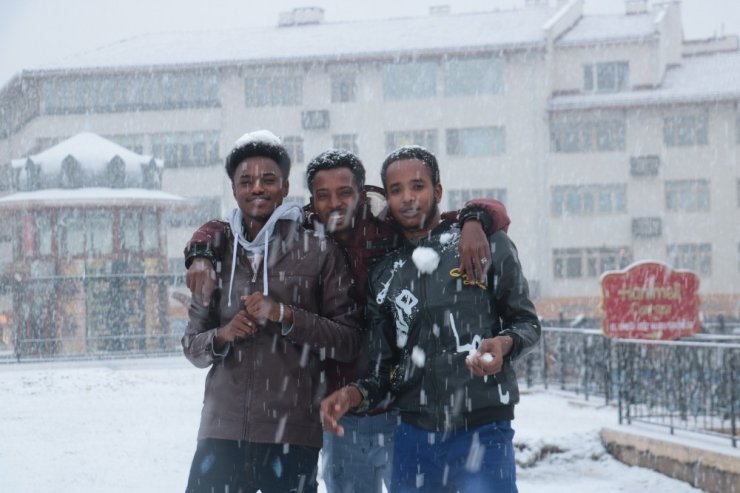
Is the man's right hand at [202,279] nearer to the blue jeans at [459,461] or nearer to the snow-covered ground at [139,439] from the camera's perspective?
the blue jeans at [459,461]

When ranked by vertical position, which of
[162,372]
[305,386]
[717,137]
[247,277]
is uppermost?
[717,137]

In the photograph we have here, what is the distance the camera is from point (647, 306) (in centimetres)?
1306

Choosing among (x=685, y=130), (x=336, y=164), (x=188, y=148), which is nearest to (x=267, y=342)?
(x=336, y=164)

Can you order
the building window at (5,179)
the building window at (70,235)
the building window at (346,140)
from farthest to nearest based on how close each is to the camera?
the building window at (5,179)
the building window at (346,140)
the building window at (70,235)

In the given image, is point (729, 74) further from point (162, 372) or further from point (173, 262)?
point (162, 372)

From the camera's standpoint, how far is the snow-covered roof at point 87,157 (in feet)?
87.1

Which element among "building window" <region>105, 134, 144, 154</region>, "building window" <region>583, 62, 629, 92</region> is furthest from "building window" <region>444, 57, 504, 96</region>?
"building window" <region>105, 134, 144, 154</region>

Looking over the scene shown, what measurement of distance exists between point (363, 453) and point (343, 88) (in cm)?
4203

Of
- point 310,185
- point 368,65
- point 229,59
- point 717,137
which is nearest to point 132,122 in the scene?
point 229,59

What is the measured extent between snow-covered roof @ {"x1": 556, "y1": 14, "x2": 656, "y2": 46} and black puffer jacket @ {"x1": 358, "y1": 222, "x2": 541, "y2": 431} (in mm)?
42189

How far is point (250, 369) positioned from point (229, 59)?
1662 inches

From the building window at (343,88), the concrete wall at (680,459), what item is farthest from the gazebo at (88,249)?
the building window at (343,88)

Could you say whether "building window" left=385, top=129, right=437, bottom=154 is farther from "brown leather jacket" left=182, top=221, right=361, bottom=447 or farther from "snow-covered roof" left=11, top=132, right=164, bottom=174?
"brown leather jacket" left=182, top=221, right=361, bottom=447

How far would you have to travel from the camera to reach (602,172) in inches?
1735
